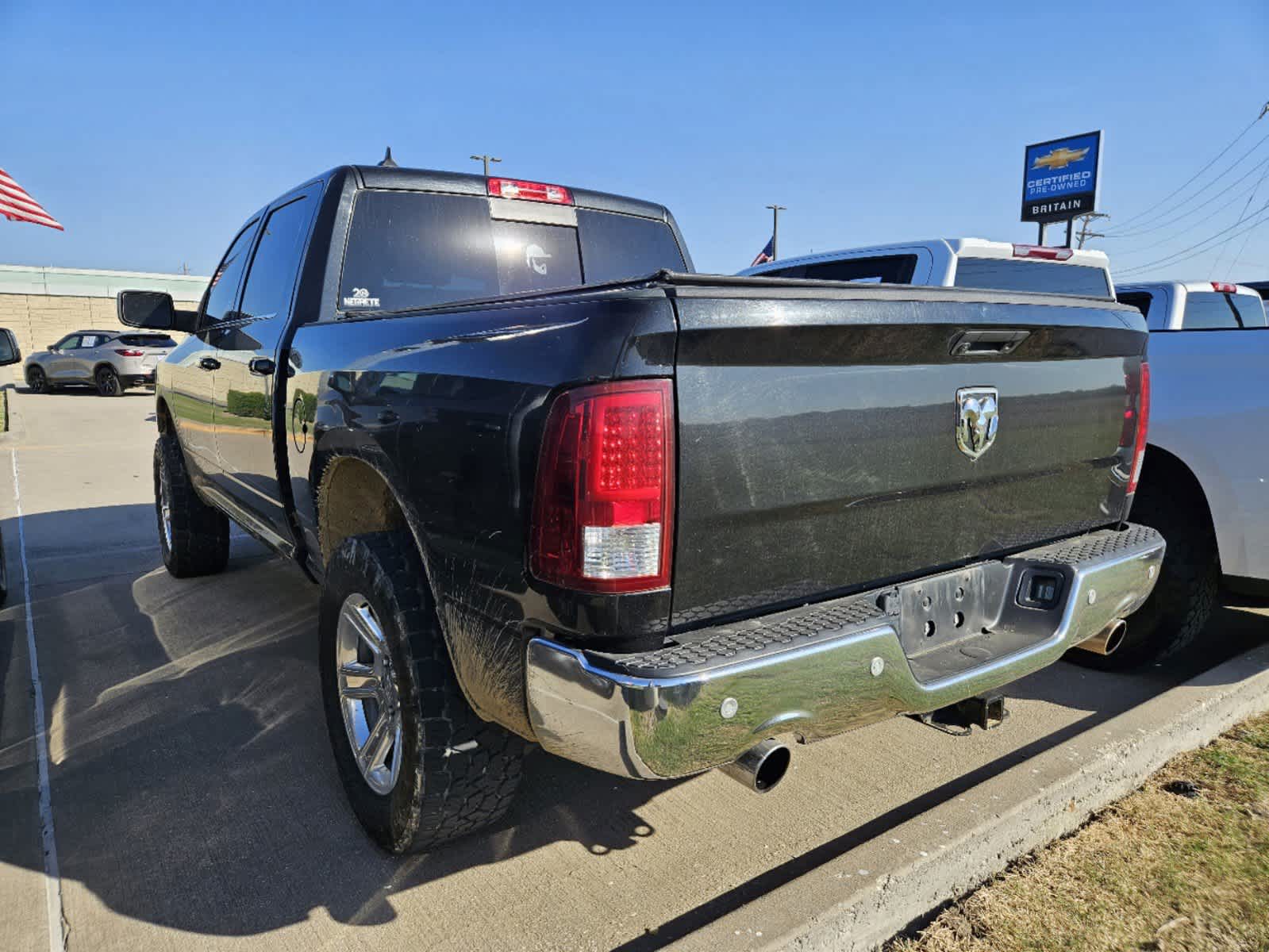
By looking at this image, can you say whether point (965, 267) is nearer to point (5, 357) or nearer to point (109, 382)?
point (5, 357)

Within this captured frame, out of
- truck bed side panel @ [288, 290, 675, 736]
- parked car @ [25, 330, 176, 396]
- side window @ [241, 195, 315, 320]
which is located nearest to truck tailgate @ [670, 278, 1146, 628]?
truck bed side panel @ [288, 290, 675, 736]

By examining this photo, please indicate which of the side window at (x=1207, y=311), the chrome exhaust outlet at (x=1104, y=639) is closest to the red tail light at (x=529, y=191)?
the chrome exhaust outlet at (x=1104, y=639)

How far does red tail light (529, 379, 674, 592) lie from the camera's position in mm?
1646

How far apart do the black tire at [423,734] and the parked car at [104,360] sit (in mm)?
19991

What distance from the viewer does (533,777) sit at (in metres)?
2.89

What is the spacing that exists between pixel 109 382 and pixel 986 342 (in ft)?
72.7

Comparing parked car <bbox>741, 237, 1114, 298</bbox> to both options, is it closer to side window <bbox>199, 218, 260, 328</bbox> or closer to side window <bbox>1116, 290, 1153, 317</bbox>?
side window <bbox>1116, 290, 1153, 317</bbox>

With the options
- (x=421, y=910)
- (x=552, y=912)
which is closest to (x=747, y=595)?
(x=552, y=912)

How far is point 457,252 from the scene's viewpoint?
338 centimetres

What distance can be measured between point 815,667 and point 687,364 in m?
0.67

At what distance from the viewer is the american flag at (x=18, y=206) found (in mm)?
13672

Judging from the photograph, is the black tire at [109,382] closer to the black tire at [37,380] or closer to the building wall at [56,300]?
the black tire at [37,380]

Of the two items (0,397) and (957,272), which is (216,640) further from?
(0,397)

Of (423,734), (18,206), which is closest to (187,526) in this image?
(423,734)
